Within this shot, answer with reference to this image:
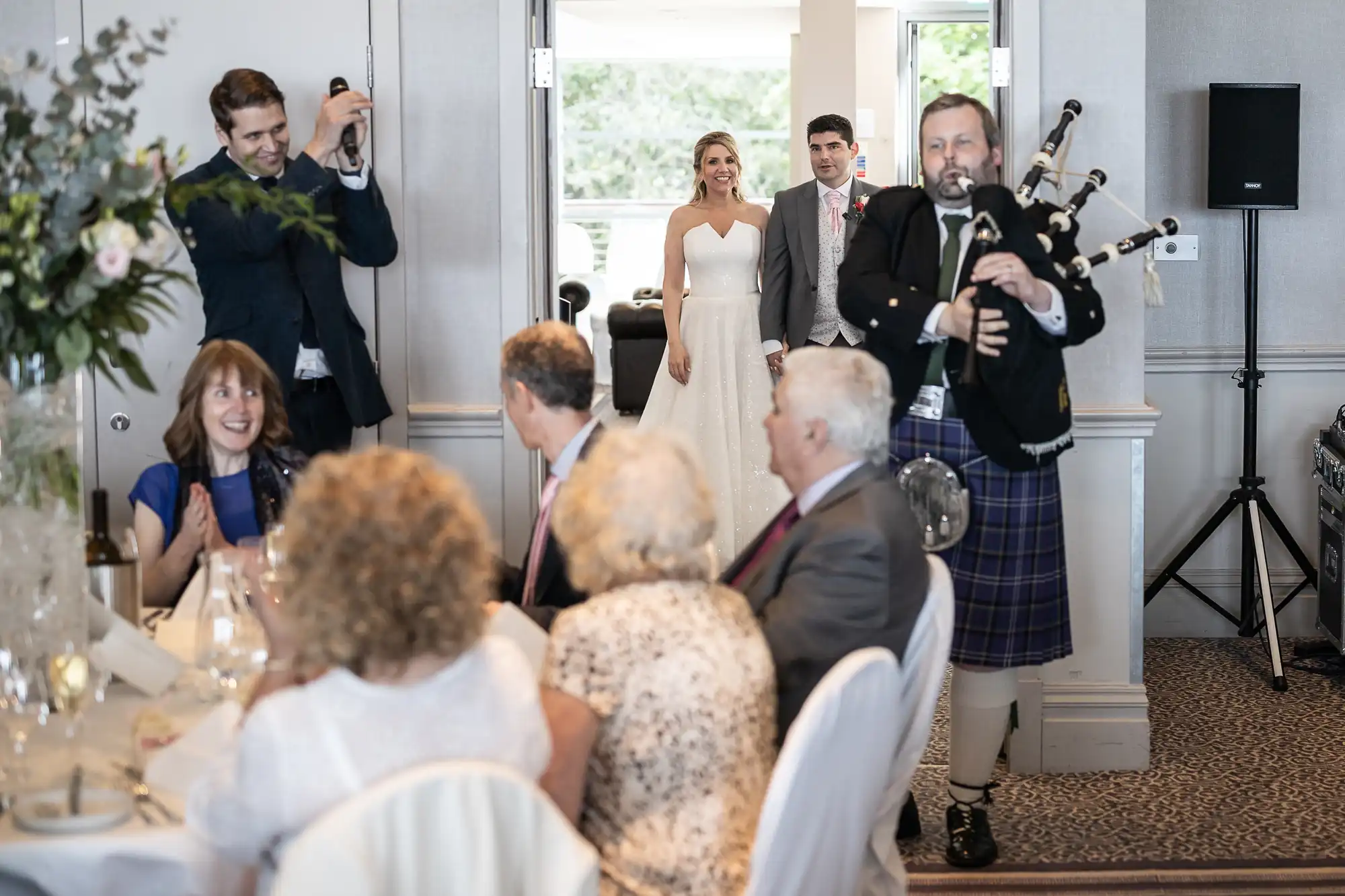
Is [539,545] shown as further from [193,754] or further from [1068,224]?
[1068,224]

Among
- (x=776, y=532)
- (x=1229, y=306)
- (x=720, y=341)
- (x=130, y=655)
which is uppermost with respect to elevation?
(x=1229, y=306)

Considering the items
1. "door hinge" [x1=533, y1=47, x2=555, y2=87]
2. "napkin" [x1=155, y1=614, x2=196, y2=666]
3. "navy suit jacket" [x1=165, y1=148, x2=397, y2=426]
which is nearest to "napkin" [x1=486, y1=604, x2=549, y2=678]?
"napkin" [x1=155, y1=614, x2=196, y2=666]

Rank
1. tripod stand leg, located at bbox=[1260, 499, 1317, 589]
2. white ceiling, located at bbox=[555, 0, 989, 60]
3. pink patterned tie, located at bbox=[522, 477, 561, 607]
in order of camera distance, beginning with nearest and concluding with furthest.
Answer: pink patterned tie, located at bbox=[522, 477, 561, 607] → tripod stand leg, located at bbox=[1260, 499, 1317, 589] → white ceiling, located at bbox=[555, 0, 989, 60]

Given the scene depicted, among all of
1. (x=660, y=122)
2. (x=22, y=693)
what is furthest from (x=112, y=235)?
(x=660, y=122)

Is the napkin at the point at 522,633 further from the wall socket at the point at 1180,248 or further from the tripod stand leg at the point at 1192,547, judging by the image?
the wall socket at the point at 1180,248

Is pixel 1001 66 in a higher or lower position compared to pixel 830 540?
higher

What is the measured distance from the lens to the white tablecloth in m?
1.62

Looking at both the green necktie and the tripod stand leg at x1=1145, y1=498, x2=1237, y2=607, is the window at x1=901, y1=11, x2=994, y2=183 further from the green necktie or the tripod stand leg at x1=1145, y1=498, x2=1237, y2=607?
the green necktie

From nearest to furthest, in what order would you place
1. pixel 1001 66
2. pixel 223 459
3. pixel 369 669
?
pixel 369 669 < pixel 223 459 < pixel 1001 66

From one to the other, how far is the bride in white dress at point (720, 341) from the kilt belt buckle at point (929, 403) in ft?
7.07

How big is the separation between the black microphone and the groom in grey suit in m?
1.80

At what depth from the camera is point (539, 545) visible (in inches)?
111

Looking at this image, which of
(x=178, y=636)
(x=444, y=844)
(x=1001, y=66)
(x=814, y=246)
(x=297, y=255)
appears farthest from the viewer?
(x=814, y=246)

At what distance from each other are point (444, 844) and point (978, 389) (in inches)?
80.2
